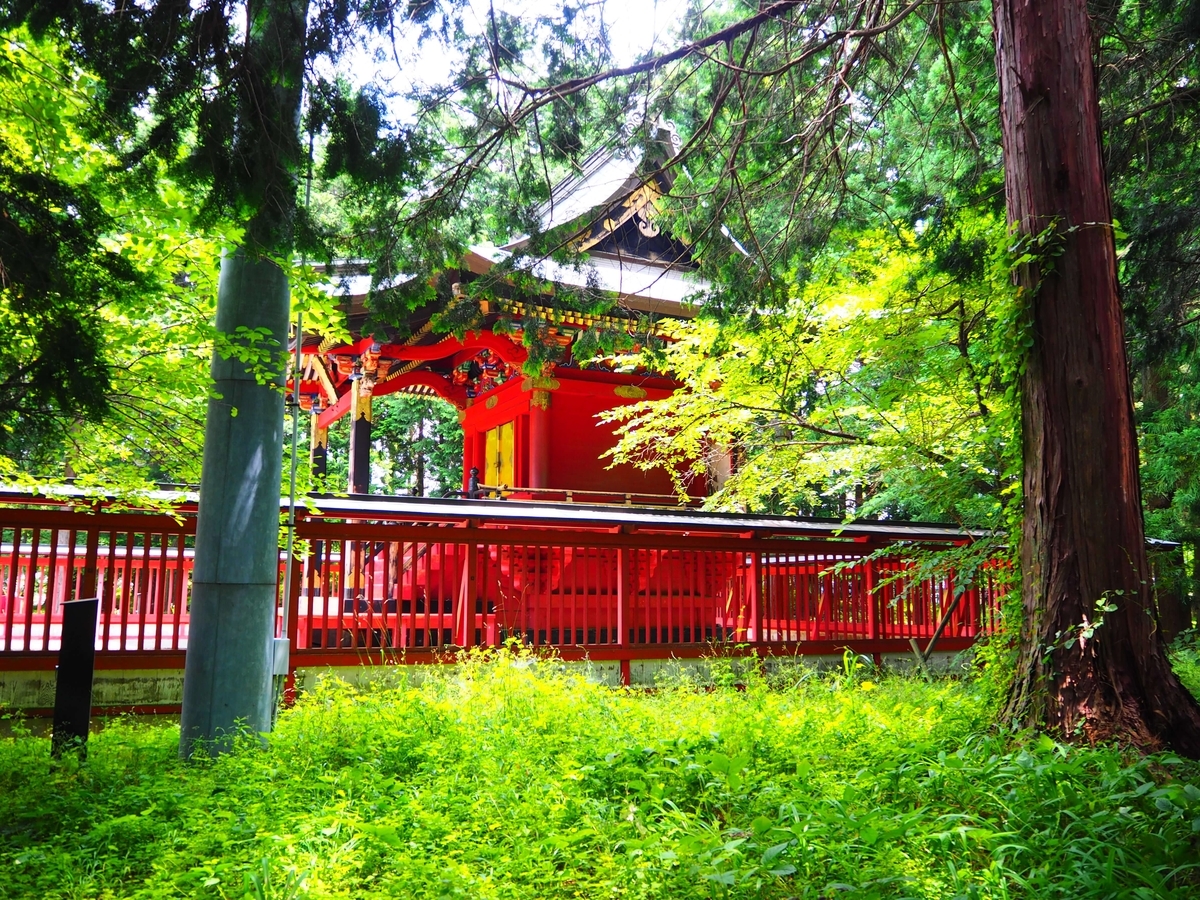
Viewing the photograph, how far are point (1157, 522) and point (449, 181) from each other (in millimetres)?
13195

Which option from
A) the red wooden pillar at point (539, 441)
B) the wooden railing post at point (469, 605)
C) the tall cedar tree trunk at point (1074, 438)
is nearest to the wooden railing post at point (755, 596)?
the wooden railing post at point (469, 605)

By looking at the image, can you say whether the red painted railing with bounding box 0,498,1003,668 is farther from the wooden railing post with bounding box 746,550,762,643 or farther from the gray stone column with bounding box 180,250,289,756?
the gray stone column with bounding box 180,250,289,756

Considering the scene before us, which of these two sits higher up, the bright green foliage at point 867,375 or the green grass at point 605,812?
the bright green foliage at point 867,375

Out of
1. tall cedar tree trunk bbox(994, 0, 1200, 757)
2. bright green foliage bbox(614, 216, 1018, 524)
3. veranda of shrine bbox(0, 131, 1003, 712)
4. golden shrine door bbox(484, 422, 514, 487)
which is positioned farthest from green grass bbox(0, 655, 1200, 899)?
golden shrine door bbox(484, 422, 514, 487)

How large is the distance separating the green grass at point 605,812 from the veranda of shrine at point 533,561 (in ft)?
4.47

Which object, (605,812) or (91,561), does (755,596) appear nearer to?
(605,812)

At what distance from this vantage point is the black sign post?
4.98m

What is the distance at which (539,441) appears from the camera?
13.4m

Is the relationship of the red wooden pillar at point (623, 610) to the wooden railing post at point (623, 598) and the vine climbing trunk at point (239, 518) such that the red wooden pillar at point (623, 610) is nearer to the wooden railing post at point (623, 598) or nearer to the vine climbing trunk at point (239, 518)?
the wooden railing post at point (623, 598)

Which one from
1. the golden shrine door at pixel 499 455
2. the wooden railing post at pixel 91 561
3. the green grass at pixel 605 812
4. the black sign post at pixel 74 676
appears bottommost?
the green grass at pixel 605 812

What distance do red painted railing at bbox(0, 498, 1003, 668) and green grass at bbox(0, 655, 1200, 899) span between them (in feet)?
5.85

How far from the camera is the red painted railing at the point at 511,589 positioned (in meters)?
6.91

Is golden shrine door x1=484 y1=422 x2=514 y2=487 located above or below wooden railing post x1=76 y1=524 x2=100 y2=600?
above

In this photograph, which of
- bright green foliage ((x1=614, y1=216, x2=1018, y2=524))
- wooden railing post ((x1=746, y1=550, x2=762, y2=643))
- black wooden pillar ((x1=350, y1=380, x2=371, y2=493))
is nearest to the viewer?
bright green foliage ((x1=614, y1=216, x2=1018, y2=524))
